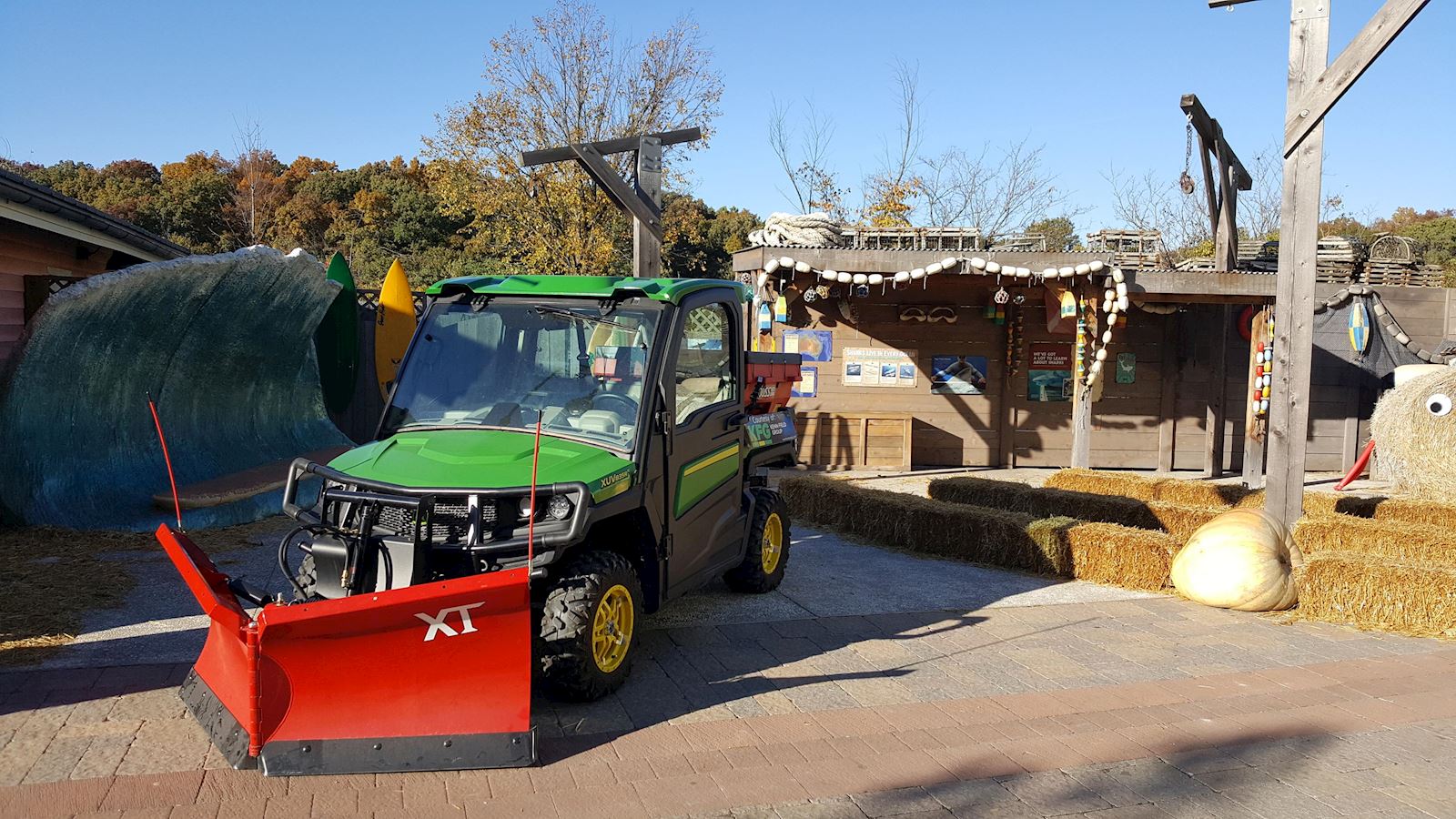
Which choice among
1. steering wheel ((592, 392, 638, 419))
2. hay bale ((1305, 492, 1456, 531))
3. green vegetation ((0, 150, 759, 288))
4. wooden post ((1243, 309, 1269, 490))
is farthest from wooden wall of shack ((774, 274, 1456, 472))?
green vegetation ((0, 150, 759, 288))

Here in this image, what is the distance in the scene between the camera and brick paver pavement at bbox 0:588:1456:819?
3.93 meters

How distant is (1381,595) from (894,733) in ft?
13.6

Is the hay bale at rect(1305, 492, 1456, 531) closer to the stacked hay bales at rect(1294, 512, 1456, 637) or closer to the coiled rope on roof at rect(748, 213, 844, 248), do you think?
the stacked hay bales at rect(1294, 512, 1456, 637)

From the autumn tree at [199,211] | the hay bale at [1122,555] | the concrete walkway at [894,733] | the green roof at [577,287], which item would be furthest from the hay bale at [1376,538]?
the autumn tree at [199,211]

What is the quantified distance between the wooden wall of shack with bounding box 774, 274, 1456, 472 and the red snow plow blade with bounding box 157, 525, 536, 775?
10719mm

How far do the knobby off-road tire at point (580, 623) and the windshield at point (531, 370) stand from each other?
0.70 m

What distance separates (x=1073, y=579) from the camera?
26.8 ft

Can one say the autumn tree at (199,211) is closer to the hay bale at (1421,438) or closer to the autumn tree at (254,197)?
the autumn tree at (254,197)

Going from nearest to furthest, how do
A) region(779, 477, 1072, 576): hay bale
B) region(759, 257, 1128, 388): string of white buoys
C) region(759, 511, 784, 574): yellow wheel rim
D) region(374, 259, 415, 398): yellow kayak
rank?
region(759, 511, 784, 574): yellow wheel rim, region(779, 477, 1072, 576): hay bale, region(374, 259, 415, 398): yellow kayak, region(759, 257, 1128, 388): string of white buoys

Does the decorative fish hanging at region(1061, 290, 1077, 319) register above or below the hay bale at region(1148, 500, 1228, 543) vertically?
above

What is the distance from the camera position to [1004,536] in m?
8.52

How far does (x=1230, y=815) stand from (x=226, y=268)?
8.52 m

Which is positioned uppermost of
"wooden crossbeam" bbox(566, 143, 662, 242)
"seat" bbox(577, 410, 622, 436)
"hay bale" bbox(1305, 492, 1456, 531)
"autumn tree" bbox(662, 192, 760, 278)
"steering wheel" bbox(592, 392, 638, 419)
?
"autumn tree" bbox(662, 192, 760, 278)

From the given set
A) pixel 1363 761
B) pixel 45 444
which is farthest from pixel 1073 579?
pixel 45 444
